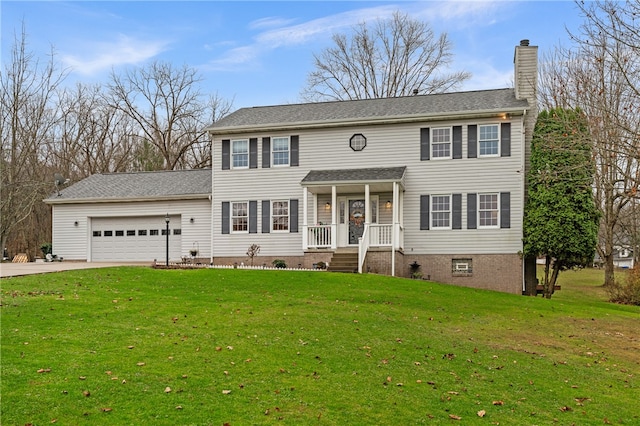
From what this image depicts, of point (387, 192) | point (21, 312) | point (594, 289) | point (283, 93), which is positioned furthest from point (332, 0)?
point (283, 93)

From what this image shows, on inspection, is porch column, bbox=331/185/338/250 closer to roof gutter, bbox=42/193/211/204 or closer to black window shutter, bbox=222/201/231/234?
black window shutter, bbox=222/201/231/234

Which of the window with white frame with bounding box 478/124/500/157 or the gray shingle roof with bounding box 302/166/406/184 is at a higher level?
the window with white frame with bounding box 478/124/500/157

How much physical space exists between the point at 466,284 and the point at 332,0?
433 inches

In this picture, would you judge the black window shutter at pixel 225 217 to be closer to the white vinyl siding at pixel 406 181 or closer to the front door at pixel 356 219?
the white vinyl siding at pixel 406 181

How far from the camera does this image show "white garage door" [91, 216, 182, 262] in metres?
25.2

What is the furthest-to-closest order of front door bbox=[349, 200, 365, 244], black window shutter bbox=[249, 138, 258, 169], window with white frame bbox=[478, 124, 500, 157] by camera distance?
1. black window shutter bbox=[249, 138, 258, 169]
2. front door bbox=[349, 200, 365, 244]
3. window with white frame bbox=[478, 124, 500, 157]

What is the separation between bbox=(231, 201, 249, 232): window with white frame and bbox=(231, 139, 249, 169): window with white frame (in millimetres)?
1538

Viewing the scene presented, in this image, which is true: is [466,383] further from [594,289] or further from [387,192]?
[594,289]

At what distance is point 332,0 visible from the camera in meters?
18.6

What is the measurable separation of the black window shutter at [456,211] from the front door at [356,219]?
11.0ft

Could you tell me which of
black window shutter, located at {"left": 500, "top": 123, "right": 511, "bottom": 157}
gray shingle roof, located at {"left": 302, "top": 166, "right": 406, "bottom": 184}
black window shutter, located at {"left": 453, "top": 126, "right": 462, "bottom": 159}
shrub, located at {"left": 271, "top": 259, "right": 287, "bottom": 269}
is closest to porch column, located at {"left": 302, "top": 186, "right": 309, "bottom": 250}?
gray shingle roof, located at {"left": 302, "top": 166, "right": 406, "bottom": 184}

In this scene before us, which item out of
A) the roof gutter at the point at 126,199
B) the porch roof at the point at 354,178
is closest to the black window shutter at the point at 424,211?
the porch roof at the point at 354,178

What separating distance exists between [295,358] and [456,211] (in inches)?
547

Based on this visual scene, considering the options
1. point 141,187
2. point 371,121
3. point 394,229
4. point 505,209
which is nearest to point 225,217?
point 141,187
